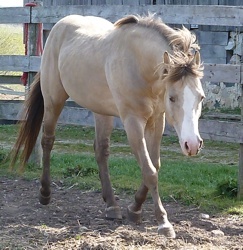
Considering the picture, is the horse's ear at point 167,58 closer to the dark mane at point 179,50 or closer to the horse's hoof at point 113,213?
the dark mane at point 179,50

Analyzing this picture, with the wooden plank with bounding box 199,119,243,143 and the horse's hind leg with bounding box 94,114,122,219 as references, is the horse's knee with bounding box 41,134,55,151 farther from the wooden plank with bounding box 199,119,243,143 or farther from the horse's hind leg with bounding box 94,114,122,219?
the wooden plank with bounding box 199,119,243,143

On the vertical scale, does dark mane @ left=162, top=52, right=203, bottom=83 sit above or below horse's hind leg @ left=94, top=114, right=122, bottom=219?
above

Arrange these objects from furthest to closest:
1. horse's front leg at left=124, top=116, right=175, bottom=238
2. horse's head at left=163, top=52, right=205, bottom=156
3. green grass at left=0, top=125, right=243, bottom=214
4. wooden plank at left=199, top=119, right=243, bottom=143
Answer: green grass at left=0, top=125, right=243, bottom=214 → wooden plank at left=199, top=119, right=243, bottom=143 → horse's front leg at left=124, top=116, right=175, bottom=238 → horse's head at left=163, top=52, right=205, bottom=156

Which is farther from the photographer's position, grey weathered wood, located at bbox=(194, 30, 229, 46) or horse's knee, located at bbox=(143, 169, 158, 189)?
grey weathered wood, located at bbox=(194, 30, 229, 46)

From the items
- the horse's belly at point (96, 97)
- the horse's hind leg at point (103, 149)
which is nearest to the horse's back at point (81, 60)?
the horse's belly at point (96, 97)

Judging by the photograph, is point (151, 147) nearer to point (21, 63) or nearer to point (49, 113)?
point (49, 113)

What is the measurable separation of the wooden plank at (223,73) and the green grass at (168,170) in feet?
3.57

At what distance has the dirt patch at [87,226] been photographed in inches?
191

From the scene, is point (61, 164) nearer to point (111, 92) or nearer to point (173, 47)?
point (111, 92)

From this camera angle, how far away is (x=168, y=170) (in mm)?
8125

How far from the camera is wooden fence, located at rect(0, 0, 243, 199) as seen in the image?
6.59 m

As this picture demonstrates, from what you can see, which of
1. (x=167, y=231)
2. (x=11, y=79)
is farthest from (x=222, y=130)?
(x=11, y=79)

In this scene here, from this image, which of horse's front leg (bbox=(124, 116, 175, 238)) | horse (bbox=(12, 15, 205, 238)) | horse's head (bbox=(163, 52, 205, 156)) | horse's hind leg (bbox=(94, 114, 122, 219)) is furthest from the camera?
horse's hind leg (bbox=(94, 114, 122, 219))

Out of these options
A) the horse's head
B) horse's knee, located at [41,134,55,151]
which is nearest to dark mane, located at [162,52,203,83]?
the horse's head
